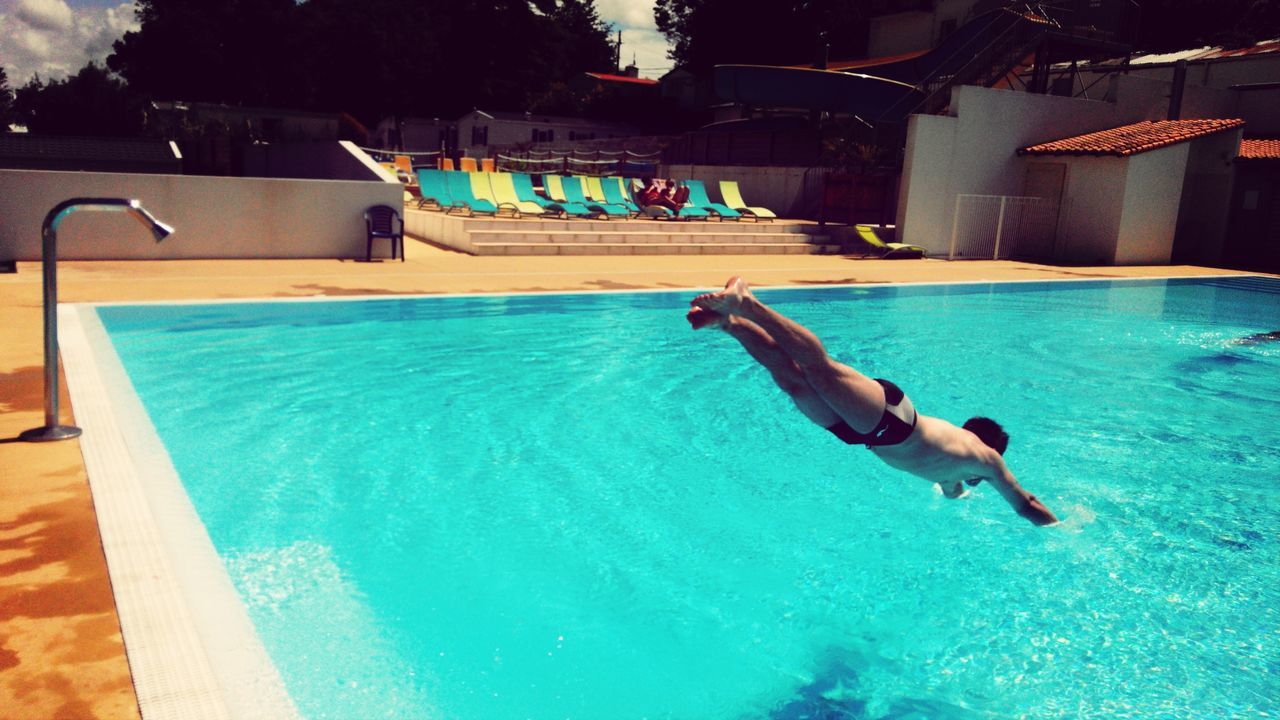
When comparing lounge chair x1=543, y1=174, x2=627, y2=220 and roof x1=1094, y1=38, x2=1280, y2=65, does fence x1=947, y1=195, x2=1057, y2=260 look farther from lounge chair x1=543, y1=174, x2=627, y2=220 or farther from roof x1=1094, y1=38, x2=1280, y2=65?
lounge chair x1=543, y1=174, x2=627, y2=220

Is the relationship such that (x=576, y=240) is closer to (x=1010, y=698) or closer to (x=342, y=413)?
(x=342, y=413)

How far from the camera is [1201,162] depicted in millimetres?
21438

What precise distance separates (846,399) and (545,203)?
15.1m

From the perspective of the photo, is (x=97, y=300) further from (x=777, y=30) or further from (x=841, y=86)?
(x=777, y=30)

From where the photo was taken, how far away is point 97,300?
359 inches

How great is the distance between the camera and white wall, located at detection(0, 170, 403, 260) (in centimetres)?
1128

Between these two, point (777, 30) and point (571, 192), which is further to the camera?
point (777, 30)

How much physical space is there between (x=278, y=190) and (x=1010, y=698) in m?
12.0

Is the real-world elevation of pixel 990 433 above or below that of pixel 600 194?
below

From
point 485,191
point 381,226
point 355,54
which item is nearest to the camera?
point 381,226

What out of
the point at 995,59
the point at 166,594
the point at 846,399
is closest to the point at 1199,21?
the point at 995,59

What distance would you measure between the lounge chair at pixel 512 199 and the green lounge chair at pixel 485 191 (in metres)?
0.02

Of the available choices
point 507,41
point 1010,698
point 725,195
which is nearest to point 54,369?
point 1010,698

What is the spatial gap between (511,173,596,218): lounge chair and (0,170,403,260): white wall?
4496mm
